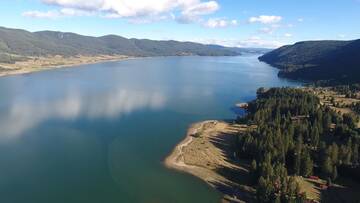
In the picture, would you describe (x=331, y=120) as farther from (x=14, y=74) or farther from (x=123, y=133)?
(x=14, y=74)

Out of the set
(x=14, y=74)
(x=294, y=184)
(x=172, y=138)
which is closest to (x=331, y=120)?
(x=172, y=138)

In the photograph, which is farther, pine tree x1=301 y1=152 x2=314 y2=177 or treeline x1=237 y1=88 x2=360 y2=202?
pine tree x1=301 y1=152 x2=314 y2=177

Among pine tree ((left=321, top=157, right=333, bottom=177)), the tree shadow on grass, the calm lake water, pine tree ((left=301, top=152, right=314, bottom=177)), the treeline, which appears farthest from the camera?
pine tree ((left=301, top=152, right=314, bottom=177))

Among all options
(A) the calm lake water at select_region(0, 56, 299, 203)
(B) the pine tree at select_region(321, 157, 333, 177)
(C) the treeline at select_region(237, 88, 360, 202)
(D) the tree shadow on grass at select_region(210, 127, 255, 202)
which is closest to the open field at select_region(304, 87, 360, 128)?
(C) the treeline at select_region(237, 88, 360, 202)

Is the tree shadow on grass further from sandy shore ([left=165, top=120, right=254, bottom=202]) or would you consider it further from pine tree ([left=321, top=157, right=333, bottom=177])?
pine tree ([left=321, top=157, right=333, bottom=177])

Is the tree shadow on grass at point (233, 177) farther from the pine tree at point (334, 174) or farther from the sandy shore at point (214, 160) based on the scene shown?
the pine tree at point (334, 174)

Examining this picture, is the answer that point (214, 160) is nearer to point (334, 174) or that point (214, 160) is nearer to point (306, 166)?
point (306, 166)

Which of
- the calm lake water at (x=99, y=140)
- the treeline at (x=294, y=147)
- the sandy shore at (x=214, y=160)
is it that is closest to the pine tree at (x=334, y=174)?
the treeline at (x=294, y=147)

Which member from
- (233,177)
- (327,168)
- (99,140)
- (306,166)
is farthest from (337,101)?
(99,140)
